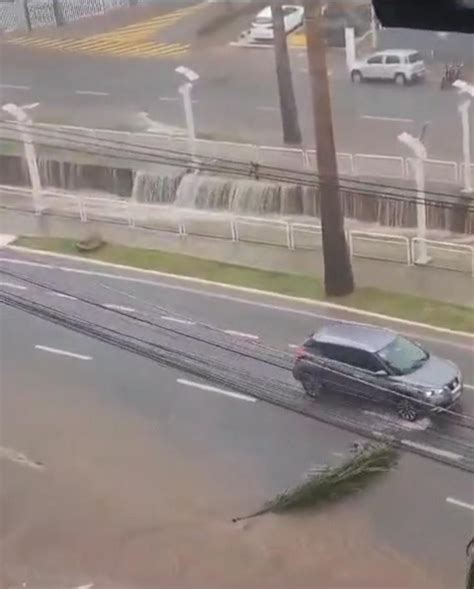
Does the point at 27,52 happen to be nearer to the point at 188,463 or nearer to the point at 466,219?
the point at 466,219

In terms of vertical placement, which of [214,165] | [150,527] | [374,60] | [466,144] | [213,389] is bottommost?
[150,527]

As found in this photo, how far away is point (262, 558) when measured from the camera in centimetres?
305

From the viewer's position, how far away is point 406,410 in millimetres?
3346

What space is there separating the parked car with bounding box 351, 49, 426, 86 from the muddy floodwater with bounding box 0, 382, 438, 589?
285cm

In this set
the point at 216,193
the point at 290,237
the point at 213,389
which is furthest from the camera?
the point at 216,193

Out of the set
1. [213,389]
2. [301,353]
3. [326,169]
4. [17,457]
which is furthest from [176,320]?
[326,169]

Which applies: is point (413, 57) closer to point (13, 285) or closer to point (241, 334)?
point (241, 334)

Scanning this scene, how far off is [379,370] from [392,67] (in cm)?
275

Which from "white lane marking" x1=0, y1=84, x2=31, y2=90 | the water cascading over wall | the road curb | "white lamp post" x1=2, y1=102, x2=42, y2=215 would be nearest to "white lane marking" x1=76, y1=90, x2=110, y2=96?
"white lane marking" x1=0, y1=84, x2=31, y2=90

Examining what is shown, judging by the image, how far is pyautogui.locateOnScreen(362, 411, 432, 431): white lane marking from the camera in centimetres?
329

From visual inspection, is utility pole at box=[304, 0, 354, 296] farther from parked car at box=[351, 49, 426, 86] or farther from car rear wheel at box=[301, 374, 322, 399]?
parked car at box=[351, 49, 426, 86]

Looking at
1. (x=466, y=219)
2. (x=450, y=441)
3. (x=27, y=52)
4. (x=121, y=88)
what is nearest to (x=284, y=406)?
(x=450, y=441)

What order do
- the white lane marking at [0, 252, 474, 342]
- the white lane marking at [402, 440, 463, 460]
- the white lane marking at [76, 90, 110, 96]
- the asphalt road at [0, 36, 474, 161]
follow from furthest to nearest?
the white lane marking at [76, 90, 110, 96] → the asphalt road at [0, 36, 474, 161] → the white lane marking at [0, 252, 474, 342] → the white lane marking at [402, 440, 463, 460]

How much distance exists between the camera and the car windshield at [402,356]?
3408 mm
